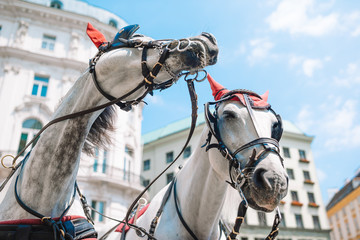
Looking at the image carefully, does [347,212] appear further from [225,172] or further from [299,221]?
[225,172]

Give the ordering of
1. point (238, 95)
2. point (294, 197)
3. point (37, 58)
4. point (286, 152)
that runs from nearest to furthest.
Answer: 1. point (238, 95)
2. point (37, 58)
3. point (294, 197)
4. point (286, 152)

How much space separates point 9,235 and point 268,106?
239 centimetres

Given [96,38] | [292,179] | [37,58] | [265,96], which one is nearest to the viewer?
[96,38]

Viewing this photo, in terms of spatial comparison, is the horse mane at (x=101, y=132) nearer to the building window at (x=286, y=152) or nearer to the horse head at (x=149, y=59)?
the horse head at (x=149, y=59)

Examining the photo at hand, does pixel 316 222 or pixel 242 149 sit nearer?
pixel 242 149

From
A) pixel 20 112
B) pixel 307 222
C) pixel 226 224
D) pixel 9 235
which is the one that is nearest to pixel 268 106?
pixel 226 224

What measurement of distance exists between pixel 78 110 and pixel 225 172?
1396mm

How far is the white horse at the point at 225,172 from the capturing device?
231 centimetres

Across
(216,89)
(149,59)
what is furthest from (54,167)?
(216,89)

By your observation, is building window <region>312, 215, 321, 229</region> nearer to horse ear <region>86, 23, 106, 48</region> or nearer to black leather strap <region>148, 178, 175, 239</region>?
black leather strap <region>148, 178, 175, 239</region>

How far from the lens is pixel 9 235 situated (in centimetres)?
218

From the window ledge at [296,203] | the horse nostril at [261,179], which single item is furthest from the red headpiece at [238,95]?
the window ledge at [296,203]

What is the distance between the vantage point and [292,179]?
106 ft

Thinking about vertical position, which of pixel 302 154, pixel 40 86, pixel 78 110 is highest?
pixel 302 154
